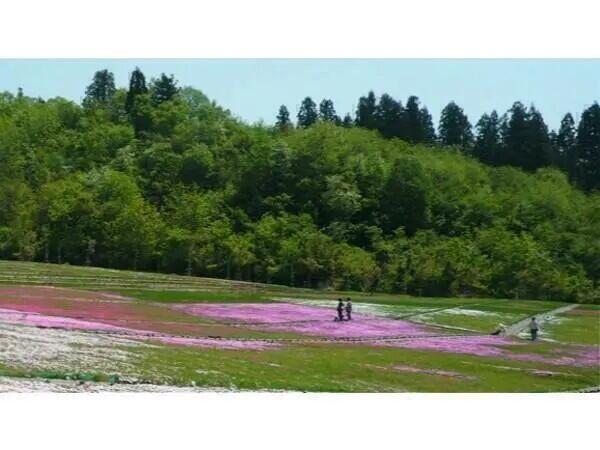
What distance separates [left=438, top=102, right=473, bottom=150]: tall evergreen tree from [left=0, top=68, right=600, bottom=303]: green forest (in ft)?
72.9

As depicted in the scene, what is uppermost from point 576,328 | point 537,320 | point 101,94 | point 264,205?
point 101,94

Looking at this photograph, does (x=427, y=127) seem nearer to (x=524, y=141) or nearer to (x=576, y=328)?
(x=524, y=141)

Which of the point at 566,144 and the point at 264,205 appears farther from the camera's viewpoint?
the point at 566,144

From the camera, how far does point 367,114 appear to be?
8488 cm

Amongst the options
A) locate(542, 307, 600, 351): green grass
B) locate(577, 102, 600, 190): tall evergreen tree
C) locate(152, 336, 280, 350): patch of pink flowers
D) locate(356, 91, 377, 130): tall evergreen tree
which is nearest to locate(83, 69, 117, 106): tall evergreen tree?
locate(152, 336, 280, 350): patch of pink flowers

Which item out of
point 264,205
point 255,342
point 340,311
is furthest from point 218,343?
point 264,205

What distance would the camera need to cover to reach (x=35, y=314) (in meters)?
20.8

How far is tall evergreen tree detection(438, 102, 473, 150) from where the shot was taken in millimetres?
90062

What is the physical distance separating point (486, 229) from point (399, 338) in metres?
29.6

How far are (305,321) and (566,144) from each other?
6520 cm

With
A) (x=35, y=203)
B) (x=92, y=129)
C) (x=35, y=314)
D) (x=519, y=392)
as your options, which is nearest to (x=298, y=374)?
(x=519, y=392)

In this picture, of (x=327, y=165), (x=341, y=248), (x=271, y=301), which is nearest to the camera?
(x=271, y=301)

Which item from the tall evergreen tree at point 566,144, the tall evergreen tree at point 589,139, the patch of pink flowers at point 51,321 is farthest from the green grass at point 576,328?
the tall evergreen tree at point 566,144

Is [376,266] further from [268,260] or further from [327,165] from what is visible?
[327,165]
